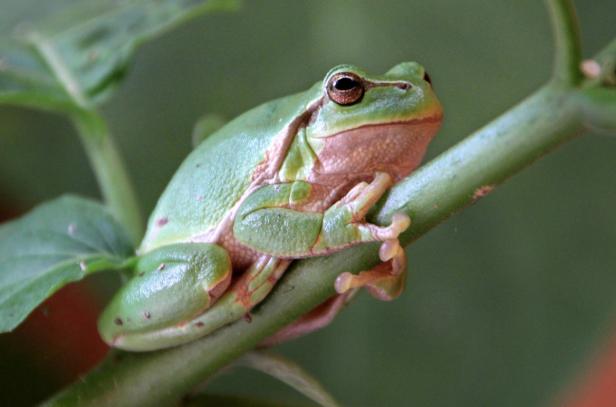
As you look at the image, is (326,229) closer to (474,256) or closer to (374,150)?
(374,150)

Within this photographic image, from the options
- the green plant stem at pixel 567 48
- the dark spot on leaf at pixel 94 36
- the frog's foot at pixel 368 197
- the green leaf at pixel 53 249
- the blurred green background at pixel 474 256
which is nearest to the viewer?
the green plant stem at pixel 567 48

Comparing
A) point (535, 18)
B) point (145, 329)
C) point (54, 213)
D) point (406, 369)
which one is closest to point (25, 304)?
point (145, 329)

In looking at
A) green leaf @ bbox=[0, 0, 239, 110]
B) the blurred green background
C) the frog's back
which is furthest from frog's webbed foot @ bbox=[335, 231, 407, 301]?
the blurred green background

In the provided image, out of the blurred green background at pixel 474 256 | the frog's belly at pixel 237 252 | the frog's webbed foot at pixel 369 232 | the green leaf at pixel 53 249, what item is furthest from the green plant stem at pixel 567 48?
the blurred green background at pixel 474 256

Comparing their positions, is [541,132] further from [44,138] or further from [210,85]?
[44,138]

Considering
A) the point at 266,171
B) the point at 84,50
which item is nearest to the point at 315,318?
the point at 266,171

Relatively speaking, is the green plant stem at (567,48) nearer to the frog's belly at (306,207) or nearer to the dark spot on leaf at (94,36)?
the frog's belly at (306,207)
